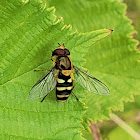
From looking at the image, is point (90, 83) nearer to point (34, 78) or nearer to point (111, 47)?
point (34, 78)

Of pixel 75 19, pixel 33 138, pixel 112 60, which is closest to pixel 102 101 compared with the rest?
pixel 112 60

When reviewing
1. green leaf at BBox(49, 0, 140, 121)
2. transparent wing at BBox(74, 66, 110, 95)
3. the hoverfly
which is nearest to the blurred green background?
green leaf at BBox(49, 0, 140, 121)

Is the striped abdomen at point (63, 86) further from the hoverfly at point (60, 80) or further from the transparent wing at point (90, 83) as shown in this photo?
the transparent wing at point (90, 83)

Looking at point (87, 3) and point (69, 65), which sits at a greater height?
point (87, 3)

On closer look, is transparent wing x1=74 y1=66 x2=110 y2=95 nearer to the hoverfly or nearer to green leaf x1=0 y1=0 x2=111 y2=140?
the hoverfly

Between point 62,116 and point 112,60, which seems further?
point 112,60

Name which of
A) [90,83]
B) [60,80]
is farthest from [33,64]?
[90,83]

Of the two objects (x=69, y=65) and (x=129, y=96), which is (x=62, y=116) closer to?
(x=69, y=65)
